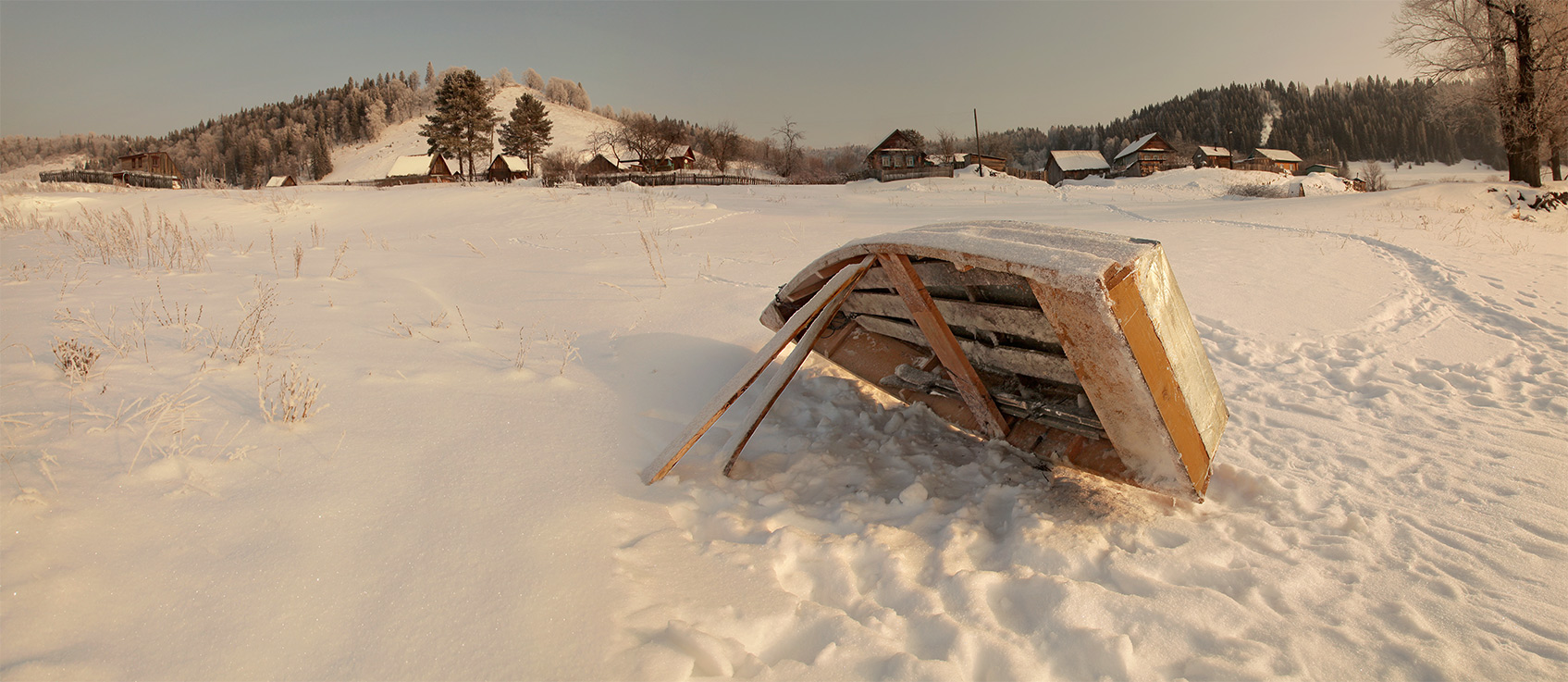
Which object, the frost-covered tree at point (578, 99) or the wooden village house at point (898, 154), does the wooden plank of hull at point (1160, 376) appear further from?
the frost-covered tree at point (578, 99)

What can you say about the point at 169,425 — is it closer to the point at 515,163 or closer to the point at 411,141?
the point at 515,163

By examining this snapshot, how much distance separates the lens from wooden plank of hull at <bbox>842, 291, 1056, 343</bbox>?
2549mm

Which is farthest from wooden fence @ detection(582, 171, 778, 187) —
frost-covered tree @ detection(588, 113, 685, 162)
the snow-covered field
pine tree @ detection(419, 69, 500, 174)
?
the snow-covered field

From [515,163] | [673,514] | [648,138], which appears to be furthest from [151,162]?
[673,514]

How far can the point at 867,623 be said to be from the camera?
1852 mm

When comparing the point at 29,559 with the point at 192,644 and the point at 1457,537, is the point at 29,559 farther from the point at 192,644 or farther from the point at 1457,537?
the point at 1457,537

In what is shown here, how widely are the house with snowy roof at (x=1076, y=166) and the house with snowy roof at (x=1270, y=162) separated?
16.9 metres

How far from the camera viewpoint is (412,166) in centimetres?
5212

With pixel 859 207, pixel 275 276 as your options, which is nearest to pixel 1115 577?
pixel 275 276

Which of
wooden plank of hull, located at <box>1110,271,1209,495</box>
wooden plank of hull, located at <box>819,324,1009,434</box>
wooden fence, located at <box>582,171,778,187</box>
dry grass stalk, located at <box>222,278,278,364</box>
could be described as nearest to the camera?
wooden plank of hull, located at <box>1110,271,1209,495</box>

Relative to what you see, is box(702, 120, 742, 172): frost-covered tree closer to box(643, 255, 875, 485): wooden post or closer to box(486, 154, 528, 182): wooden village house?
box(486, 154, 528, 182): wooden village house

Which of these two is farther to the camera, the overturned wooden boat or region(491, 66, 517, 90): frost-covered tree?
region(491, 66, 517, 90): frost-covered tree

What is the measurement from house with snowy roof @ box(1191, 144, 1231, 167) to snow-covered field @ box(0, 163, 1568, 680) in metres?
68.2

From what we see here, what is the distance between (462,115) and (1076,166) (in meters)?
50.8
